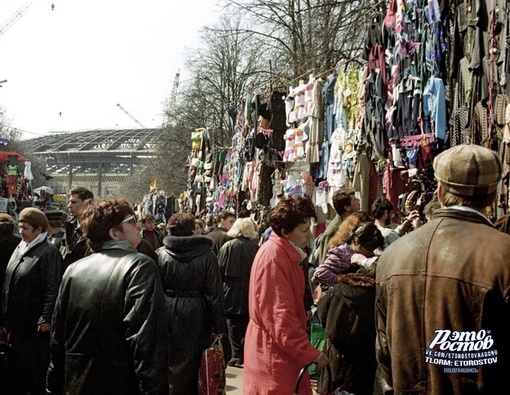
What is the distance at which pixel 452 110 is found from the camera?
28.1 feet

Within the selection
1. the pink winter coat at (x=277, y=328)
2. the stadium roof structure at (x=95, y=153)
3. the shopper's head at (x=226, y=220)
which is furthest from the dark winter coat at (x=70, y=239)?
the stadium roof structure at (x=95, y=153)

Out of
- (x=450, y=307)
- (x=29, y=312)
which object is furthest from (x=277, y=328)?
(x=29, y=312)

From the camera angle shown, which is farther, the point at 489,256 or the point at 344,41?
the point at 344,41

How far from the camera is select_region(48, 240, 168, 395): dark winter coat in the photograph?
13.4 ft

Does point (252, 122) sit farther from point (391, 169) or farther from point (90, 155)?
point (90, 155)

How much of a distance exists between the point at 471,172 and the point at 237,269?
6.88 metres

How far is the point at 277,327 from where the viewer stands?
193 inches

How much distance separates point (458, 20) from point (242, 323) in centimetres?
434

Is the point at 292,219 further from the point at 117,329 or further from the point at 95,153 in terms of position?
the point at 95,153

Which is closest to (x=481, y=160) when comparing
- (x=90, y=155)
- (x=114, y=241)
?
(x=114, y=241)

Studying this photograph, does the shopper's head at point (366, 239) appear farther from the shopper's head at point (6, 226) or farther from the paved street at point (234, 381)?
the shopper's head at point (6, 226)

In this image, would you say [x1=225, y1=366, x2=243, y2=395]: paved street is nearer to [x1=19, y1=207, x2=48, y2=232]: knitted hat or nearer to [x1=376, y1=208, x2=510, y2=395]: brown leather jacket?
[x1=19, y1=207, x2=48, y2=232]: knitted hat

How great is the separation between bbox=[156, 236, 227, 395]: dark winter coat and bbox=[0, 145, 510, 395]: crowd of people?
0.4 inches

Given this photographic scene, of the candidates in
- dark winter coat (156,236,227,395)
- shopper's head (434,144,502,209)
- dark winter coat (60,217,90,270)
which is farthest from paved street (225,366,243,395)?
shopper's head (434,144,502,209)
